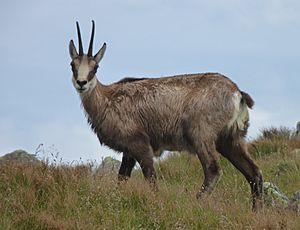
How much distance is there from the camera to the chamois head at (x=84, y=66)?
34.6ft

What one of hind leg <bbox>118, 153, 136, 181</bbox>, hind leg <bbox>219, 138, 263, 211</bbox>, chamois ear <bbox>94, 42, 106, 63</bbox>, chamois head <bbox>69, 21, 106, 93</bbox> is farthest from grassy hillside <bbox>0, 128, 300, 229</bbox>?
chamois ear <bbox>94, 42, 106, 63</bbox>

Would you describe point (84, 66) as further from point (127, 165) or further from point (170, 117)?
point (127, 165)

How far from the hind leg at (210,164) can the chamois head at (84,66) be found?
6.68 ft

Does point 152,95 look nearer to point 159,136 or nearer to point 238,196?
point 159,136

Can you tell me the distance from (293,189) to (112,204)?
4042 mm

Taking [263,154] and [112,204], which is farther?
[263,154]

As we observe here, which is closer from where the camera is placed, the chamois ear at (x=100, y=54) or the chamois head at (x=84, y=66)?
the chamois head at (x=84, y=66)

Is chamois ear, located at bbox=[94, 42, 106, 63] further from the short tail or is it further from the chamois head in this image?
the short tail

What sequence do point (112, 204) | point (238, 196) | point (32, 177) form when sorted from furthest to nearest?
point (238, 196) < point (32, 177) < point (112, 204)

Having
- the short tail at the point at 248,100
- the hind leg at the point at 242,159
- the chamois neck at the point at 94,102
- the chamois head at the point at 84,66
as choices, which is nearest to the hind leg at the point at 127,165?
the chamois neck at the point at 94,102

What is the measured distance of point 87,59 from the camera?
35.4 feet

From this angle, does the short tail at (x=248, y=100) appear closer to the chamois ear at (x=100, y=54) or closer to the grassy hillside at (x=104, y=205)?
the grassy hillside at (x=104, y=205)

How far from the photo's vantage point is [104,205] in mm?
8469

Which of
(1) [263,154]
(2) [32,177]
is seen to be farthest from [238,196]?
(1) [263,154]
